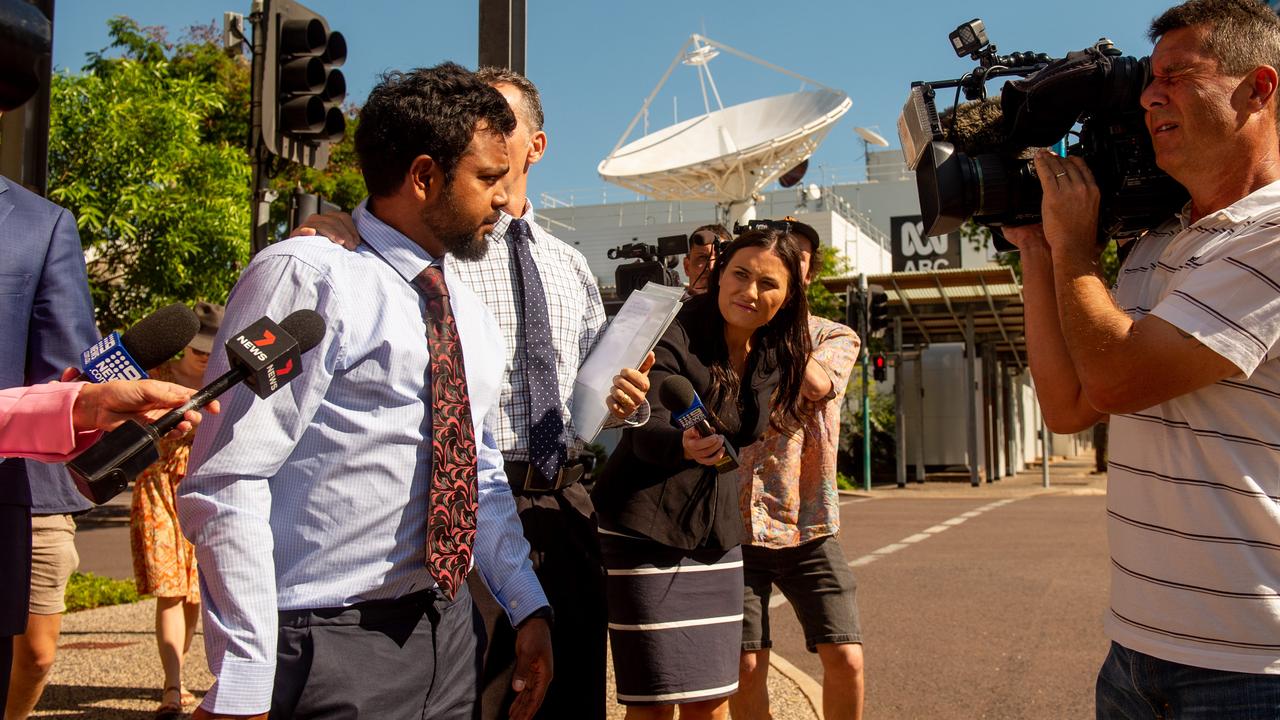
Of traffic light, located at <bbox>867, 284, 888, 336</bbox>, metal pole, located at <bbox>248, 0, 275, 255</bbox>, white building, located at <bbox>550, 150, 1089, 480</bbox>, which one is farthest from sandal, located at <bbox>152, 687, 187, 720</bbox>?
white building, located at <bbox>550, 150, 1089, 480</bbox>

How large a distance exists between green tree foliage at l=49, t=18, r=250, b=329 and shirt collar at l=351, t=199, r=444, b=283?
1348cm

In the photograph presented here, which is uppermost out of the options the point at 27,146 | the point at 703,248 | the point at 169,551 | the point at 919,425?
the point at 27,146

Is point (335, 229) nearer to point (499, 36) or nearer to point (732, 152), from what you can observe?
point (499, 36)

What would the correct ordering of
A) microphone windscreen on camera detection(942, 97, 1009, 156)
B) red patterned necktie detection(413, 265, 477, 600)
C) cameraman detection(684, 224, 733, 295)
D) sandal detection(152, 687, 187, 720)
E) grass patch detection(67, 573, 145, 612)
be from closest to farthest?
red patterned necktie detection(413, 265, 477, 600) < microphone windscreen on camera detection(942, 97, 1009, 156) < sandal detection(152, 687, 187, 720) < cameraman detection(684, 224, 733, 295) < grass patch detection(67, 573, 145, 612)

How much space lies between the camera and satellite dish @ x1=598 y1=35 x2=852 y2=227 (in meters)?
32.7

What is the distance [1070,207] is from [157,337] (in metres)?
1.81

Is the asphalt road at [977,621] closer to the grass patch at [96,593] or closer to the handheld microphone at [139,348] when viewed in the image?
the handheld microphone at [139,348]

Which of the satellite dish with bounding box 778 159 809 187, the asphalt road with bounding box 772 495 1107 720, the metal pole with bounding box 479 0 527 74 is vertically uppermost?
the satellite dish with bounding box 778 159 809 187

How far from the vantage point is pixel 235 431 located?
7.12ft

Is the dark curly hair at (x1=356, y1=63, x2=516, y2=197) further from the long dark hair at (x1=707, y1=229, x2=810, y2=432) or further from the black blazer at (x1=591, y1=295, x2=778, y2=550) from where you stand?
the long dark hair at (x1=707, y1=229, x2=810, y2=432)

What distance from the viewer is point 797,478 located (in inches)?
185

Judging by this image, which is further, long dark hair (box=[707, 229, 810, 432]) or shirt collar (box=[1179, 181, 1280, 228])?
long dark hair (box=[707, 229, 810, 432])

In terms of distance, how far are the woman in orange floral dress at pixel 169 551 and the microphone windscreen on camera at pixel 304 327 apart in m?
3.86

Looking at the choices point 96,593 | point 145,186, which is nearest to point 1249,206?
point 96,593
